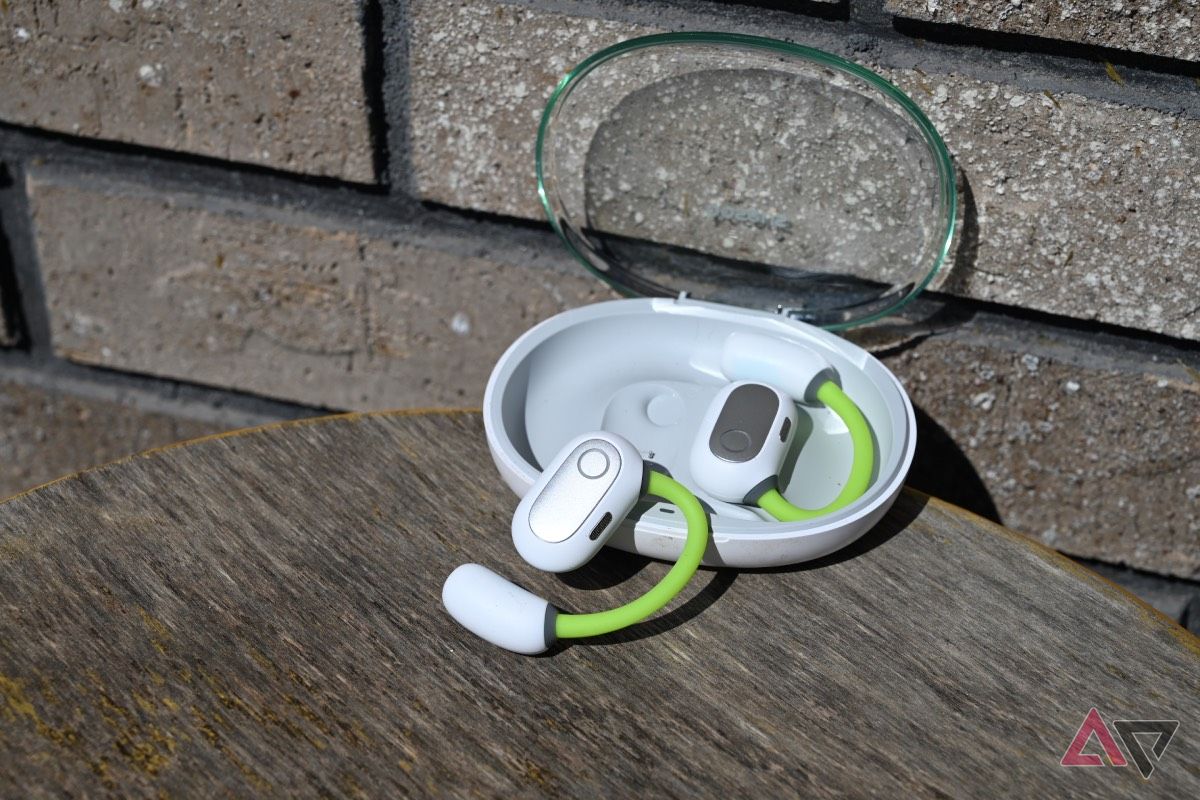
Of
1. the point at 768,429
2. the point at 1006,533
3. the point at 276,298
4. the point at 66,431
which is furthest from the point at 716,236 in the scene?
the point at 66,431

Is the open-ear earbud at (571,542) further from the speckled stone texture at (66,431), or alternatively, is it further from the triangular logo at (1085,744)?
the speckled stone texture at (66,431)

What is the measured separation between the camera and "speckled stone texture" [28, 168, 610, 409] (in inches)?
35.4

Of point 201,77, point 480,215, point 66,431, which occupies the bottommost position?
point 66,431

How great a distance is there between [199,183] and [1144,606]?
2.49ft

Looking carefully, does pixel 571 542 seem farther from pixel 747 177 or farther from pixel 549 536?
pixel 747 177

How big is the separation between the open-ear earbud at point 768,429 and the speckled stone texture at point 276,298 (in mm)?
193

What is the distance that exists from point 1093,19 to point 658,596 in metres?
0.44

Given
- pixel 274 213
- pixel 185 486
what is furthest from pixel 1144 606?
pixel 274 213

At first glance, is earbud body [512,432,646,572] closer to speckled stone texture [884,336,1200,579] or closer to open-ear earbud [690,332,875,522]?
open-ear earbud [690,332,875,522]

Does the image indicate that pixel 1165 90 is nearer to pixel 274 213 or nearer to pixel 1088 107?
pixel 1088 107

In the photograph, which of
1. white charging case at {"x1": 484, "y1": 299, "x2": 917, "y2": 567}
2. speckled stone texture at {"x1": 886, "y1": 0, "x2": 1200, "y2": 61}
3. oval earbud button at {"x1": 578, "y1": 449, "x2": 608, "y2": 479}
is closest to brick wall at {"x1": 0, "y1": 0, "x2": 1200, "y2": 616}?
speckled stone texture at {"x1": 886, "y1": 0, "x2": 1200, "y2": 61}

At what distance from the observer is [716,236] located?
0.79m

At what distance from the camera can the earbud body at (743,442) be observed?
0.66 m

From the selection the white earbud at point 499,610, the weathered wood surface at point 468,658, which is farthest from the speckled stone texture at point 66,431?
the white earbud at point 499,610
